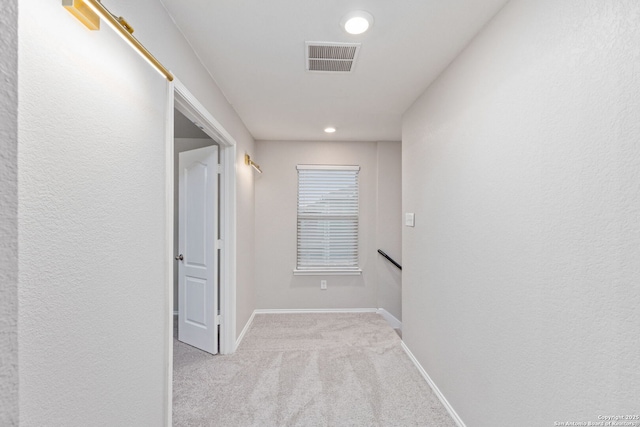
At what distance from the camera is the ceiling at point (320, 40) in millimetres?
1427

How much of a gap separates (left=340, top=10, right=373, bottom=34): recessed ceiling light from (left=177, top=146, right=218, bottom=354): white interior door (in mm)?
1654

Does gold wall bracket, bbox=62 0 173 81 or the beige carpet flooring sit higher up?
gold wall bracket, bbox=62 0 173 81

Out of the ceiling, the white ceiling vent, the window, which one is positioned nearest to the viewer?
the ceiling

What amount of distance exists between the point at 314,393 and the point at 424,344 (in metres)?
0.95

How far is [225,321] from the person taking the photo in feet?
8.86

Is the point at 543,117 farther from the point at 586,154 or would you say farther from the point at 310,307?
the point at 310,307

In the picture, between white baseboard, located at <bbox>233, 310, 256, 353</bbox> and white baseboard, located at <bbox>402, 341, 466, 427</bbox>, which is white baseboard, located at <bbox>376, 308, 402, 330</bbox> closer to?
white baseboard, located at <bbox>402, 341, 466, 427</bbox>

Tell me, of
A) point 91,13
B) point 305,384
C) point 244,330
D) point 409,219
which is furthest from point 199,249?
point 91,13

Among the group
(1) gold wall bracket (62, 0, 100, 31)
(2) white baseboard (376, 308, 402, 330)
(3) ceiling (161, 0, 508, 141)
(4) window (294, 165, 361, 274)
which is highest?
(3) ceiling (161, 0, 508, 141)

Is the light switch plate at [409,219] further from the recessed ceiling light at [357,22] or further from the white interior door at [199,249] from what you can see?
the white interior door at [199,249]

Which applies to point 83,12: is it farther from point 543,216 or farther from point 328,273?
point 328,273

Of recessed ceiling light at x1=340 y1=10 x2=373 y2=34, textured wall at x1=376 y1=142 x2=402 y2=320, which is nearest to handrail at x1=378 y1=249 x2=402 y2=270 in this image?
textured wall at x1=376 y1=142 x2=402 y2=320

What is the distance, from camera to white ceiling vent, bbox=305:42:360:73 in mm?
1739

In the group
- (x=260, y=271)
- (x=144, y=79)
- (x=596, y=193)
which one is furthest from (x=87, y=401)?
(x=260, y=271)
